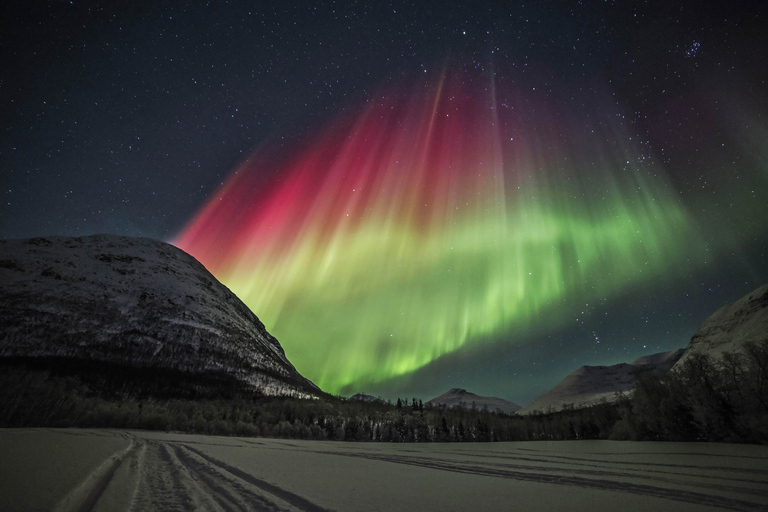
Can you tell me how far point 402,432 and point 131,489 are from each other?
183ft

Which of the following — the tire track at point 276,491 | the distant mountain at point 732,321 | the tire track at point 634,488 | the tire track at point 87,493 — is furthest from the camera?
the distant mountain at point 732,321

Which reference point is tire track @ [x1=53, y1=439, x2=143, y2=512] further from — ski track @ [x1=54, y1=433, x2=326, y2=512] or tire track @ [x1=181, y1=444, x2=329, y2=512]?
tire track @ [x1=181, y1=444, x2=329, y2=512]

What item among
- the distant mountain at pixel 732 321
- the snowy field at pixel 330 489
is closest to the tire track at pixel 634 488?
the snowy field at pixel 330 489

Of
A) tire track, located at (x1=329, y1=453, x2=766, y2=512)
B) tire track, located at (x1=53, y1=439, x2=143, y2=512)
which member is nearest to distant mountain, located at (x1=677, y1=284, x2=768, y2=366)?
tire track, located at (x1=329, y1=453, x2=766, y2=512)

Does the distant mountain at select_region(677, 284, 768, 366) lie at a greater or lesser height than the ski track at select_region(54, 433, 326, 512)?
greater

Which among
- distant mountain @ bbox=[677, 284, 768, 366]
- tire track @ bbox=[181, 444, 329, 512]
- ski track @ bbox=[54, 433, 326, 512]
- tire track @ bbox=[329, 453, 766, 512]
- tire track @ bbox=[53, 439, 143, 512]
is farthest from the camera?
distant mountain @ bbox=[677, 284, 768, 366]

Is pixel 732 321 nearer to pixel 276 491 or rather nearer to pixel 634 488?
pixel 634 488

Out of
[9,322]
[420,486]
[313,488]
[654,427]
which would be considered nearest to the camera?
[313,488]

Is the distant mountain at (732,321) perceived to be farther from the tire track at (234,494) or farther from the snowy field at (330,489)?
the tire track at (234,494)

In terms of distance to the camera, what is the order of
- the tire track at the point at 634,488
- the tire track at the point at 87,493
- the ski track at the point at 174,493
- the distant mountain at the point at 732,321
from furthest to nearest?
1. the distant mountain at the point at 732,321
2. the tire track at the point at 634,488
3. the ski track at the point at 174,493
4. the tire track at the point at 87,493

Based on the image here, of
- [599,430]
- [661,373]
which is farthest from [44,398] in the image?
[599,430]

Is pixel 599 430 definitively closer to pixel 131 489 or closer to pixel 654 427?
pixel 654 427

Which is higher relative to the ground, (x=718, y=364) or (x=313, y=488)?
(x=718, y=364)

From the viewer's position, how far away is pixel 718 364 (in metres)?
20.4
